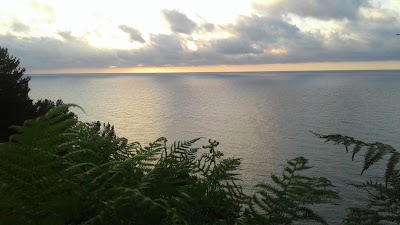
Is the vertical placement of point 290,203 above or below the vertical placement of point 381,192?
above

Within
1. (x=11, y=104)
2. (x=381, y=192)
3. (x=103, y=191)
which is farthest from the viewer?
(x=11, y=104)

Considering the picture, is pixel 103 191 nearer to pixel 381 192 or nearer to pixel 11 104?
pixel 381 192

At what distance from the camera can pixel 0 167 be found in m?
1.86

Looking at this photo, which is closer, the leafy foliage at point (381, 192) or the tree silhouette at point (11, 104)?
the leafy foliage at point (381, 192)

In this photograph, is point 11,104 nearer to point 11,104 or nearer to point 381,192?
point 11,104

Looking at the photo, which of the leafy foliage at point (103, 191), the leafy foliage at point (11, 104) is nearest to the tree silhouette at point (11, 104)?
the leafy foliage at point (11, 104)

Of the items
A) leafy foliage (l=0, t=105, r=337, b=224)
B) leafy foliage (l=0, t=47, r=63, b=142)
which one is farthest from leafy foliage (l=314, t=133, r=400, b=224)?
leafy foliage (l=0, t=47, r=63, b=142)

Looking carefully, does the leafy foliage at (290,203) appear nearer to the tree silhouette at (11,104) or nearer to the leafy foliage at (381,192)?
the leafy foliage at (381,192)

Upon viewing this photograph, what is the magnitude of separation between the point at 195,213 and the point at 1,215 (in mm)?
1067

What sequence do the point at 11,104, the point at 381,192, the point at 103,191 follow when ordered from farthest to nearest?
the point at 11,104
the point at 381,192
the point at 103,191

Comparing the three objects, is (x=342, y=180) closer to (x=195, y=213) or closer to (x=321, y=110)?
(x=195, y=213)

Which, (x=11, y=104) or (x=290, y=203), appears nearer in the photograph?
(x=290, y=203)

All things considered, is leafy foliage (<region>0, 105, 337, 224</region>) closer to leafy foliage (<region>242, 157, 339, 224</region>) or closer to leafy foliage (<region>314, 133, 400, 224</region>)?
leafy foliage (<region>242, 157, 339, 224</region>)

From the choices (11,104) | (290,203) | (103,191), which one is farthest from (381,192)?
(11,104)
